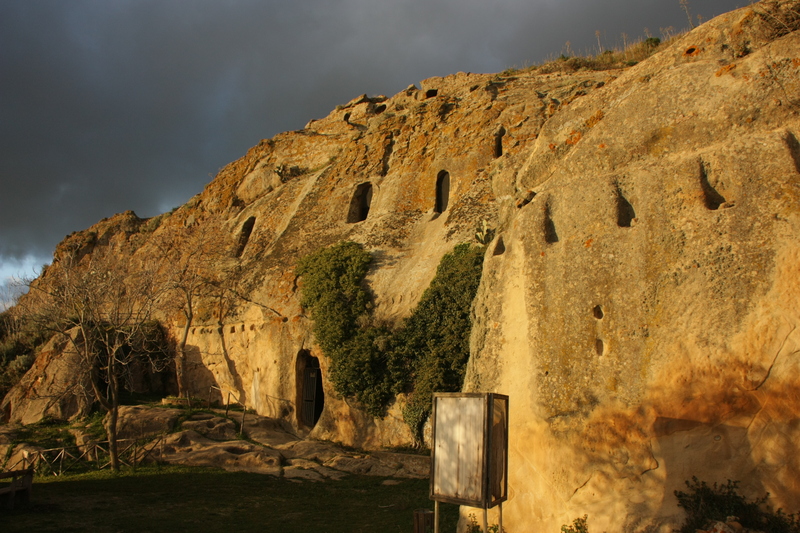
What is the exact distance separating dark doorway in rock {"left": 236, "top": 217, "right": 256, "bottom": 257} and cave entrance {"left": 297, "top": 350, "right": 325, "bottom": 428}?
870 centimetres

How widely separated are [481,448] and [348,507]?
18.0ft

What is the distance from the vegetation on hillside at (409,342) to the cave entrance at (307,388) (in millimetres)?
1569

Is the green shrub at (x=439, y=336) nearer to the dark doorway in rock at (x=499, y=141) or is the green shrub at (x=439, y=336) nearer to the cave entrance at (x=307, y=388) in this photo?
the cave entrance at (x=307, y=388)

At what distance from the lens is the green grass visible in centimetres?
971

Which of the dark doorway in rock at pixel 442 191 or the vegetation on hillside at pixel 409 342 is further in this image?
the dark doorway in rock at pixel 442 191

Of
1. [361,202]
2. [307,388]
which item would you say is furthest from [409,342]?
[361,202]

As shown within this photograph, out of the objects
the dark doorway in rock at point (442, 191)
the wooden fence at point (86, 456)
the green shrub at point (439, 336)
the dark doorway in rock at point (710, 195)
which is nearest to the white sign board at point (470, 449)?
the dark doorway in rock at point (710, 195)

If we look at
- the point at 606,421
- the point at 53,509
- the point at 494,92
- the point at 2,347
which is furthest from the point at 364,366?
the point at 2,347

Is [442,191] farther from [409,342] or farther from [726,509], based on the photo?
[726,509]

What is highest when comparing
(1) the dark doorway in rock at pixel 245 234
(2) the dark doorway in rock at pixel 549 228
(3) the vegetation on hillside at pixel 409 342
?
(1) the dark doorway in rock at pixel 245 234

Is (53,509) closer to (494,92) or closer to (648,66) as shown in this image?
(648,66)

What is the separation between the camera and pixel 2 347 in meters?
22.0

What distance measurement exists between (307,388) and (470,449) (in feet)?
42.7

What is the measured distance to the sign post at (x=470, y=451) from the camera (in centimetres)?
692
